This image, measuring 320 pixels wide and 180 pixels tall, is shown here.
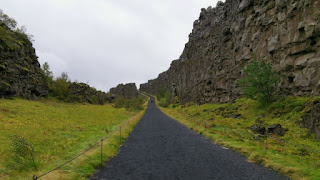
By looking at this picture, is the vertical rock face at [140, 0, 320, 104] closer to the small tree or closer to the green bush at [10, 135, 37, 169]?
the small tree

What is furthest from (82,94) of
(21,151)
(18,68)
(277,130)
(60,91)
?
(277,130)

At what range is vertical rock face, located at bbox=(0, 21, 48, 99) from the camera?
47562 millimetres

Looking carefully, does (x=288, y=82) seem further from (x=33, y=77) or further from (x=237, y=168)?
(x=33, y=77)

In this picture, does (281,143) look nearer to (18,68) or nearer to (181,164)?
(181,164)

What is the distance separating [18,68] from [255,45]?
5546 centimetres

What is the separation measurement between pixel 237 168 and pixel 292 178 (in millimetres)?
3026

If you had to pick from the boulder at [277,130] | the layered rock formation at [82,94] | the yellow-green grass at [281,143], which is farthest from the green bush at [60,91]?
the boulder at [277,130]

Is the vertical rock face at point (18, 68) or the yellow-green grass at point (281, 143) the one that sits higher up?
the vertical rock face at point (18, 68)

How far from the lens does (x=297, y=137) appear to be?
18281 mm

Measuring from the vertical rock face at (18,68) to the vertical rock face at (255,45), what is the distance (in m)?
49.9

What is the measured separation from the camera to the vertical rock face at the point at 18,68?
4756cm

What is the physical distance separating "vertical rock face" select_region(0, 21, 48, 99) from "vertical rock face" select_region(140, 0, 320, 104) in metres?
49.9

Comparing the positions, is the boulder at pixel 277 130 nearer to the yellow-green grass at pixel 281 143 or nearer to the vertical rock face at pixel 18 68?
the yellow-green grass at pixel 281 143

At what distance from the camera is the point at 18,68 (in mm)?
53281
